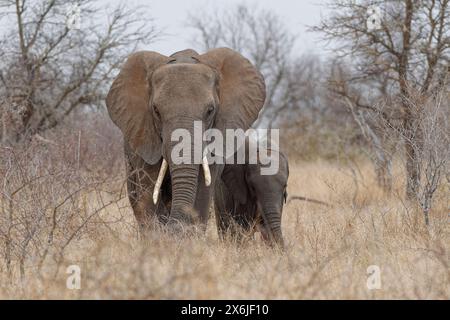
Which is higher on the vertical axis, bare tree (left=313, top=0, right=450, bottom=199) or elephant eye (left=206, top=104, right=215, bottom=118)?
bare tree (left=313, top=0, right=450, bottom=199)

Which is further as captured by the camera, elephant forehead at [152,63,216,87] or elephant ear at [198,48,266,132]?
elephant ear at [198,48,266,132]

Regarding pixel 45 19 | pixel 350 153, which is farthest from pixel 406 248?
pixel 350 153

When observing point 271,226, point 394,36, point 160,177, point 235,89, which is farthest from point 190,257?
point 394,36

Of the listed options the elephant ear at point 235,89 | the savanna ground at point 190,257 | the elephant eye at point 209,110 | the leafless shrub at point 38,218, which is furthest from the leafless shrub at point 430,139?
the leafless shrub at point 38,218

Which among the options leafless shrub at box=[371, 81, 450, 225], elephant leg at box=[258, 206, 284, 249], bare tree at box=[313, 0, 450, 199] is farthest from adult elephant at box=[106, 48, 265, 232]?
bare tree at box=[313, 0, 450, 199]

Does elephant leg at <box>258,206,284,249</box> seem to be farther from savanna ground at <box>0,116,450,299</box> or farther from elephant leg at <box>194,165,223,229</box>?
elephant leg at <box>194,165,223,229</box>

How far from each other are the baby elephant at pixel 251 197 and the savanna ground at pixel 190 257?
0.43 meters

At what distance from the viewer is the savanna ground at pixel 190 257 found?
561cm

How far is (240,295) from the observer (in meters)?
5.64

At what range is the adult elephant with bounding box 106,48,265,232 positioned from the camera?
7.95 metres

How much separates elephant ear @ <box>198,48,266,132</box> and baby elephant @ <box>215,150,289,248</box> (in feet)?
2.56

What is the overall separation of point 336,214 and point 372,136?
13.4ft

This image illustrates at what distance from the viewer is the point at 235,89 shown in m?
8.81

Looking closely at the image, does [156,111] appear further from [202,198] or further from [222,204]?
[222,204]
